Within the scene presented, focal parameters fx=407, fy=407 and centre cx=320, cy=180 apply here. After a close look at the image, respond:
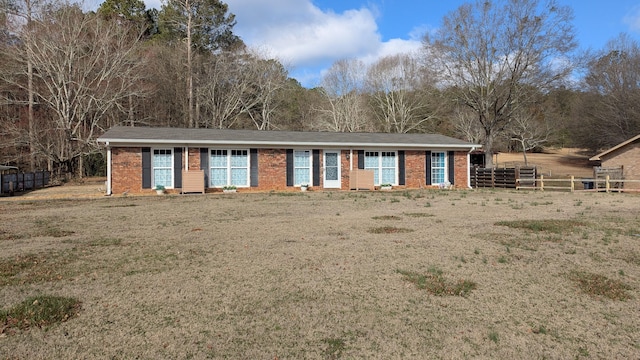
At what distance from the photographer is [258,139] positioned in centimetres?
1880

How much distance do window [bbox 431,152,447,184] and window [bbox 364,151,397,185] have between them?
2.18m

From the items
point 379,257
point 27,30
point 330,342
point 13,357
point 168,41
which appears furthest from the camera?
point 168,41

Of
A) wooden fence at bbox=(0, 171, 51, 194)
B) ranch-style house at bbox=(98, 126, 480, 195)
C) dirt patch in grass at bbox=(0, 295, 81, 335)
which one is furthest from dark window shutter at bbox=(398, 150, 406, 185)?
dirt patch in grass at bbox=(0, 295, 81, 335)

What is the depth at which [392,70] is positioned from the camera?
41.8 m

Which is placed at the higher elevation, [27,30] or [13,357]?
[27,30]

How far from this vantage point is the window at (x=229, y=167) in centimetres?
1819

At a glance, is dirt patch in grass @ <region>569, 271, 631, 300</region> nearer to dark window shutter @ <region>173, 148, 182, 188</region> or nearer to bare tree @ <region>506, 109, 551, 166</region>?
dark window shutter @ <region>173, 148, 182, 188</region>

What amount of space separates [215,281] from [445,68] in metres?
30.0

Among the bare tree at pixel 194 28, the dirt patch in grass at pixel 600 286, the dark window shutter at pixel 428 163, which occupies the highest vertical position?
the bare tree at pixel 194 28

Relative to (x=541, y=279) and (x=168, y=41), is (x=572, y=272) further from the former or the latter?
(x=168, y=41)

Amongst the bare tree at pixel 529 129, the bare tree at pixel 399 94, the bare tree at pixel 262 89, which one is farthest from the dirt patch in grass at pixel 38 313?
the bare tree at pixel 529 129

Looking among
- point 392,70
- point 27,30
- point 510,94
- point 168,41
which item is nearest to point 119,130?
point 27,30

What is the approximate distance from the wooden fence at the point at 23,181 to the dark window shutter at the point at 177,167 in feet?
23.2

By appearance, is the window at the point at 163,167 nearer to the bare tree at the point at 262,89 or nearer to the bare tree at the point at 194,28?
the bare tree at the point at 194,28
